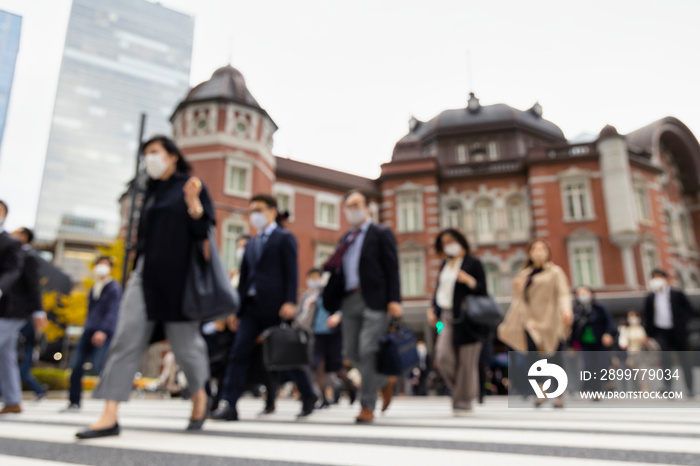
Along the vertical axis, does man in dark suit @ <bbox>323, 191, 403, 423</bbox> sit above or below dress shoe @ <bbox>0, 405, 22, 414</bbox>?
above

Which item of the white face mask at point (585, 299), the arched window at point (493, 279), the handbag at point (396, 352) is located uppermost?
the arched window at point (493, 279)

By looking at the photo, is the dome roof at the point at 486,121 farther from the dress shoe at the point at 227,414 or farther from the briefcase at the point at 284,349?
the dress shoe at the point at 227,414

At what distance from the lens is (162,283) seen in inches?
127

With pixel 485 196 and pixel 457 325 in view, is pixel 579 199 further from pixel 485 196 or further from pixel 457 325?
pixel 457 325

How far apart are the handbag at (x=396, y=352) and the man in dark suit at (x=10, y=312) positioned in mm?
3644

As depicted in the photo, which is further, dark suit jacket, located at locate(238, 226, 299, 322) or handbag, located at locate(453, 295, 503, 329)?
handbag, located at locate(453, 295, 503, 329)

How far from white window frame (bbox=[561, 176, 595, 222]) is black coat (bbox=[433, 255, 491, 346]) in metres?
21.9

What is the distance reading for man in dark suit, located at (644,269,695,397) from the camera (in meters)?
7.66

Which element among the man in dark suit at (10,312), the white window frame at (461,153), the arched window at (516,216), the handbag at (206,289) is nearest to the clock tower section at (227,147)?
the white window frame at (461,153)

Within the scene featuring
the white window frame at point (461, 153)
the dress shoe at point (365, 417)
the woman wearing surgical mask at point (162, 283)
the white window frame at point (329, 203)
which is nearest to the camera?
the woman wearing surgical mask at point (162, 283)

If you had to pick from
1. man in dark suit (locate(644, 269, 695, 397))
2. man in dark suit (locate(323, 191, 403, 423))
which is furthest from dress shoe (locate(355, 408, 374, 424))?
man in dark suit (locate(644, 269, 695, 397))

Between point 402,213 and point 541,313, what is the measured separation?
68.3 feet

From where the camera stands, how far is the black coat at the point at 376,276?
438 cm

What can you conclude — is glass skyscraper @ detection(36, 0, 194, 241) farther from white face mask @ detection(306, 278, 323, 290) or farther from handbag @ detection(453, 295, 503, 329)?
handbag @ detection(453, 295, 503, 329)
